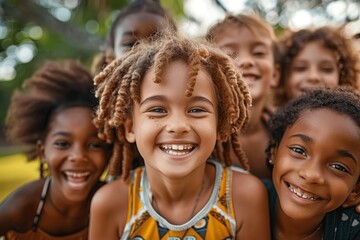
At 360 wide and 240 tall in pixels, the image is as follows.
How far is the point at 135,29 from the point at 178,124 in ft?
4.67

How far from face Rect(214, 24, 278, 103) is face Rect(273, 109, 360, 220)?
967mm

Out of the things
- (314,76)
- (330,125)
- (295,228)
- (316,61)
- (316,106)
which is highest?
(316,61)

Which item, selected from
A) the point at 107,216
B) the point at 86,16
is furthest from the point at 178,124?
the point at 86,16

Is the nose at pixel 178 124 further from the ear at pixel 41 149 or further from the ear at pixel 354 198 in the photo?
the ear at pixel 41 149

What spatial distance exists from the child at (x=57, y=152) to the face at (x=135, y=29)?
33 cm

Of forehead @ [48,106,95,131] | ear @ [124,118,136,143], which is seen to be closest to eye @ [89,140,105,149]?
forehead @ [48,106,95,131]

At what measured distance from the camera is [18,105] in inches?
123

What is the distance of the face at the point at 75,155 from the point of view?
272cm

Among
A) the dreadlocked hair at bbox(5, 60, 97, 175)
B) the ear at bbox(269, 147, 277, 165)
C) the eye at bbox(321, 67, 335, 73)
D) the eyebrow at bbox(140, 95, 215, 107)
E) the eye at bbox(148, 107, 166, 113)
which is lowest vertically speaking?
the ear at bbox(269, 147, 277, 165)

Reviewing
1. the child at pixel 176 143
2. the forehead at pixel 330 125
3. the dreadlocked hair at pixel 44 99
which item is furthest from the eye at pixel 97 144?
the forehead at pixel 330 125

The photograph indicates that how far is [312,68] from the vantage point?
10.9 ft

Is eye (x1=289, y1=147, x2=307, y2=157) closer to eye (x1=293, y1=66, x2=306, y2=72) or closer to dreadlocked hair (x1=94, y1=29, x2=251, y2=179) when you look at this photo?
dreadlocked hair (x1=94, y1=29, x2=251, y2=179)

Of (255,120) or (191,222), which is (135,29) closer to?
(255,120)

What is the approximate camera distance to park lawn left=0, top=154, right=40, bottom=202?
7.00m
